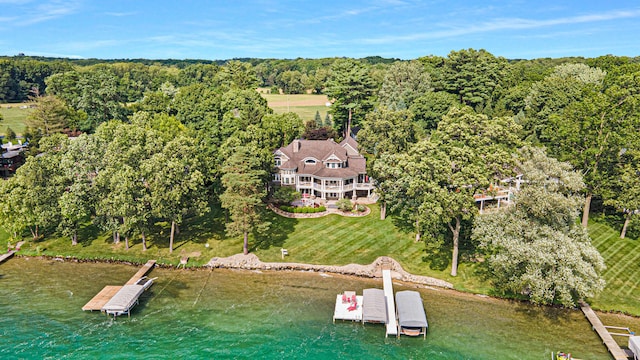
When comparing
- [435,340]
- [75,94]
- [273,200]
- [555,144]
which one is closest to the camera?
[435,340]

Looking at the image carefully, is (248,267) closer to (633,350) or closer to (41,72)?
(633,350)

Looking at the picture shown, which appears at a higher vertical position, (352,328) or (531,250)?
(531,250)

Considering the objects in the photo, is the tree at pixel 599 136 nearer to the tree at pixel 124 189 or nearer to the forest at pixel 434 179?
the forest at pixel 434 179

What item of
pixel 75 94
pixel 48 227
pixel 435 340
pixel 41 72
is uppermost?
pixel 41 72

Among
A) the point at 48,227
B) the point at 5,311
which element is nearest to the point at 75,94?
the point at 48,227

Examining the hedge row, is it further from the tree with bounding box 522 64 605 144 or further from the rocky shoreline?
the tree with bounding box 522 64 605 144

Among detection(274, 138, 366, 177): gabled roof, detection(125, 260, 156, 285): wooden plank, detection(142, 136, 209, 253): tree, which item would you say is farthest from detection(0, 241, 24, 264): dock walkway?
detection(274, 138, 366, 177): gabled roof
